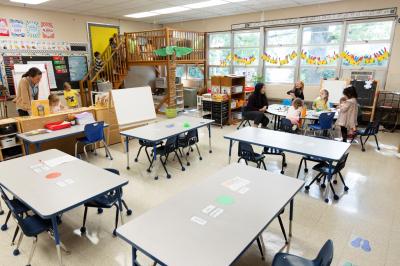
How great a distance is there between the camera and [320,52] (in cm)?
786

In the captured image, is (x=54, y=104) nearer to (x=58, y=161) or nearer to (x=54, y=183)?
(x=58, y=161)

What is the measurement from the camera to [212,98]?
23.6 feet

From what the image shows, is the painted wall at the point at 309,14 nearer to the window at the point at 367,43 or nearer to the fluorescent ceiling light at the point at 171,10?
the window at the point at 367,43

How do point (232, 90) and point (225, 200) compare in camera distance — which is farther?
point (232, 90)

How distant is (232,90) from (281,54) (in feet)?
8.30

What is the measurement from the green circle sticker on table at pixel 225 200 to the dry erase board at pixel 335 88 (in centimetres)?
618

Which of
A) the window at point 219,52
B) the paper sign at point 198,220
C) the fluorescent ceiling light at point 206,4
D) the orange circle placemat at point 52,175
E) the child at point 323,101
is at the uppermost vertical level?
the fluorescent ceiling light at point 206,4

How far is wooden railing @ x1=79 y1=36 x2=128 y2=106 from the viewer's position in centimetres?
874

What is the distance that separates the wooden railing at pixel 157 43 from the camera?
8.17 m

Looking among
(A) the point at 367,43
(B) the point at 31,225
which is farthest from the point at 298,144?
(A) the point at 367,43

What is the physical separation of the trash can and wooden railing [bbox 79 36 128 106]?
2419 millimetres

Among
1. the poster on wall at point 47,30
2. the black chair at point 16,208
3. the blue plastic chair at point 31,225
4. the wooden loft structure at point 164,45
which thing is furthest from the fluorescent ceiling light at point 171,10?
the blue plastic chair at point 31,225

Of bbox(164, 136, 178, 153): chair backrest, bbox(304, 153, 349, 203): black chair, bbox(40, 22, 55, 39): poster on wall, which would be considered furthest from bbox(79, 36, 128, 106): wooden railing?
bbox(304, 153, 349, 203): black chair

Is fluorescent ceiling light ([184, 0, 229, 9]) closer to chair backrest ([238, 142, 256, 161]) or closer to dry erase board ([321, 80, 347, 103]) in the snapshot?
dry erase board ([321, 80, 347, 103])
